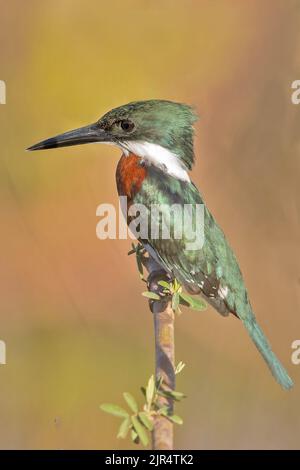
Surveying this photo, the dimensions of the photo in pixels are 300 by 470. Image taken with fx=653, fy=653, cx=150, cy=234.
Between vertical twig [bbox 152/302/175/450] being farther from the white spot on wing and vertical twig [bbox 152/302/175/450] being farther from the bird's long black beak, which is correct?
the bird's long black beak

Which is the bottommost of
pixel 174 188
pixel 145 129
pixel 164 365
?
pixel 164 365

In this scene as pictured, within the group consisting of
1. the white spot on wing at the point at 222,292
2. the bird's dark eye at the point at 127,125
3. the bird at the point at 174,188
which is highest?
the bird's dark eye at the point at 127,125

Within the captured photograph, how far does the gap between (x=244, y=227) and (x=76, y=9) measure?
76cm

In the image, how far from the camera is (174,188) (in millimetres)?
1498

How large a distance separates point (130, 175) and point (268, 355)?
1.71 feet

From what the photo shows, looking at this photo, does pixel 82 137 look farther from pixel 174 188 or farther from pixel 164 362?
pixel 164 362

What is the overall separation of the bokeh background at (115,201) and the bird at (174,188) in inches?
8.6

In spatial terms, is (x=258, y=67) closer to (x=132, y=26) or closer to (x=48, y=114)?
(x=132, y=26)

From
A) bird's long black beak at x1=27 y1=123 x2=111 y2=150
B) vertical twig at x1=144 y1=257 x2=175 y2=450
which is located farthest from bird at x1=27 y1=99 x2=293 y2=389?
vertical twig at x1=144 y1=257 x2=175 y2=450

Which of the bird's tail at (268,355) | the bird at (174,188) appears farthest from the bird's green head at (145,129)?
the bird's tail at (268,355)

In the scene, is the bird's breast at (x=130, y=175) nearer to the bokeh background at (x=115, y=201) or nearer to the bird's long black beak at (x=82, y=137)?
the bird's long black beak at (x=82, y=137)

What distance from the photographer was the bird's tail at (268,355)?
1458mm

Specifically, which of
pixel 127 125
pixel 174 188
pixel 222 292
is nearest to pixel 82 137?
pixel 127 125

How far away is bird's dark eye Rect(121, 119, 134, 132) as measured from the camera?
1461 millimetres
